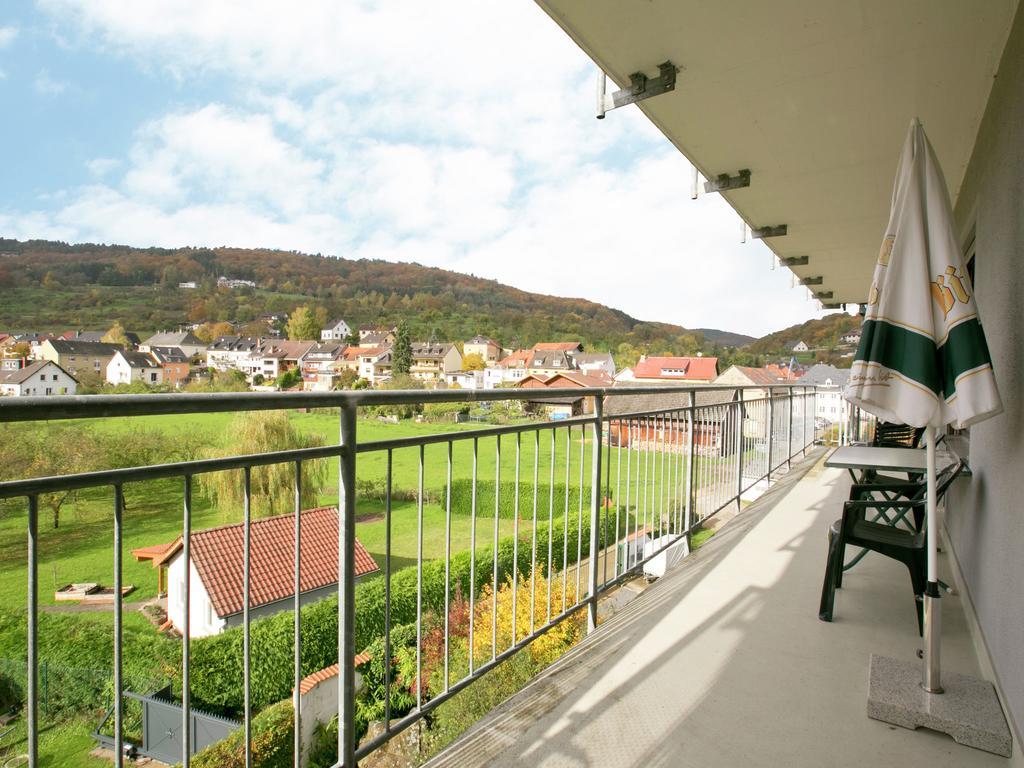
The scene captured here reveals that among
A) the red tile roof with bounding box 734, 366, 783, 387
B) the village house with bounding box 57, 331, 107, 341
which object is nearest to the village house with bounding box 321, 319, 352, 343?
the village house with bounding box 57, 331, 107, 341

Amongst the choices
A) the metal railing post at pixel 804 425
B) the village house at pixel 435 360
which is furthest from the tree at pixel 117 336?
the metal railing post at pixel 804 425

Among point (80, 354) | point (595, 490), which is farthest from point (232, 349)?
point (595, 490)

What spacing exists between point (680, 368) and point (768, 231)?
48797 mm

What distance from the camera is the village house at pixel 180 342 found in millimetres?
45625

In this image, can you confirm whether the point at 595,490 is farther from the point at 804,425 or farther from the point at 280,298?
the point at 280,298

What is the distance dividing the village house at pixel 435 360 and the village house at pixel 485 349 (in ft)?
5.80

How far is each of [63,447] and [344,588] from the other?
34.0 feet

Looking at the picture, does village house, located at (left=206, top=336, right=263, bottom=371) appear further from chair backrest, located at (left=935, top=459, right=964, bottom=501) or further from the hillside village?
chair backrest, located at (left=935, top=459, right=964, bottom=501)

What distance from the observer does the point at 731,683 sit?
2.15m

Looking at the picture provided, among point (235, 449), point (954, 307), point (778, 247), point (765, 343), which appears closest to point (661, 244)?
point (765, 343)

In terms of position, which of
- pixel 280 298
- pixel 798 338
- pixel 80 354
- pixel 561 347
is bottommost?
pixel 80 354

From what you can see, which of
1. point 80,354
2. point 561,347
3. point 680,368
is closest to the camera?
point 80,354

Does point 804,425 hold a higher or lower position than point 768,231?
lower

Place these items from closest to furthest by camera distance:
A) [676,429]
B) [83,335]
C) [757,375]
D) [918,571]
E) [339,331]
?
[918,571]
[676,429]
[83,335]
[757,375]
[339,331]
